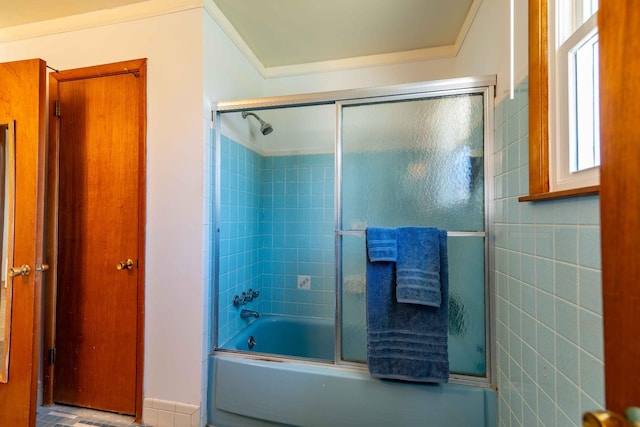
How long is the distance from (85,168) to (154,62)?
78 centimetres

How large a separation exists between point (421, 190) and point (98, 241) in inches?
76.0

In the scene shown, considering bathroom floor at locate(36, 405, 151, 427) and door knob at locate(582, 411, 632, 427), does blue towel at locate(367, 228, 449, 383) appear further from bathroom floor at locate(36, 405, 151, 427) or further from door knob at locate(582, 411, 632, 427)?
bathroom floor at locate(36, 405, 151, 427)

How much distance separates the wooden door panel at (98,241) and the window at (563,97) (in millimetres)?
1954

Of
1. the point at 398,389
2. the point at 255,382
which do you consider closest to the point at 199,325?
the point at 255,382

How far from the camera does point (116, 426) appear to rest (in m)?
1.46

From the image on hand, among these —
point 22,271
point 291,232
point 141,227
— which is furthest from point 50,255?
point 291,232

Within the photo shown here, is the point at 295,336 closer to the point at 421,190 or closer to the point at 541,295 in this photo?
the point at 421,190

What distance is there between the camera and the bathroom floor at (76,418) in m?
1.47

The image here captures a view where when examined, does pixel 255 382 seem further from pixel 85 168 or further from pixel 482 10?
pixel 482 10

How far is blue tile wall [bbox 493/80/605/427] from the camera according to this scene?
694 millimetres

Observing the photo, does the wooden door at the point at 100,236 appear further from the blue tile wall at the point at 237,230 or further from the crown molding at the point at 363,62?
the crown molding at the point at 363,62

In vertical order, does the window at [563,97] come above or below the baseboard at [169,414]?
above

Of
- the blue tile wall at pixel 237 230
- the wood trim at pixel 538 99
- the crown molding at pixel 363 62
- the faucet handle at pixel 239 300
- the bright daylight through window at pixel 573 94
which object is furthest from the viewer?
the crown molding at pixel 363 62

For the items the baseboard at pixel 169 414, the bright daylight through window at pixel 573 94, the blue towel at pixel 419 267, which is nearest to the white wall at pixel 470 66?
the bright daylight through window at pixel 573 94
